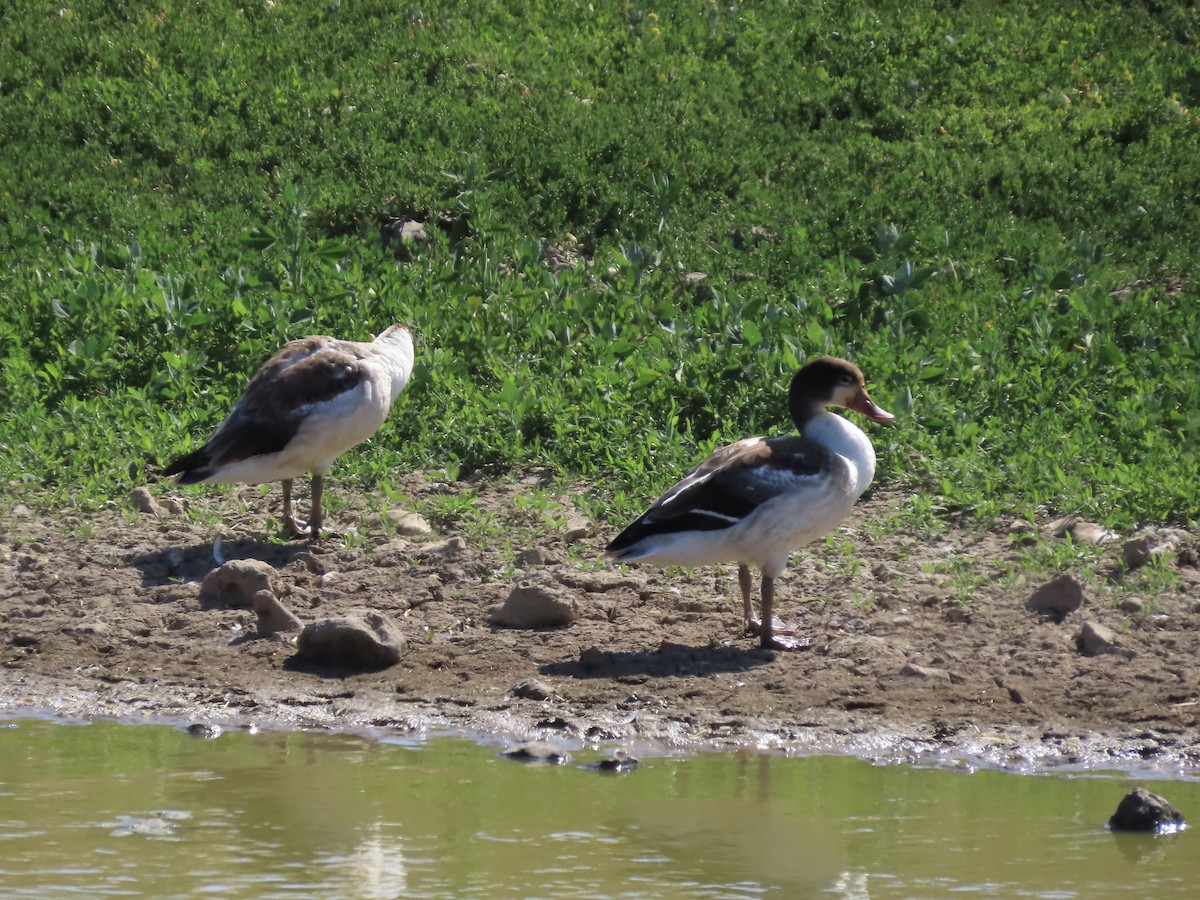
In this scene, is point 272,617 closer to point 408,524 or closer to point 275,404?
point 408,524

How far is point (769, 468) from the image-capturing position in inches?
284

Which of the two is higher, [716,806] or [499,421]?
[499,421]

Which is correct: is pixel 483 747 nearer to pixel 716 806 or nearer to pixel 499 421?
pixel 716 806

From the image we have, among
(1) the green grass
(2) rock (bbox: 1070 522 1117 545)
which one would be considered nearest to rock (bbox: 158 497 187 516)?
(1) the green grass

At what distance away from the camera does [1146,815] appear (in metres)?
5.25

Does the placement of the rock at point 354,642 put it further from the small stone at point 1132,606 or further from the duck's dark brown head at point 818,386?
the small stone at point 1132,606

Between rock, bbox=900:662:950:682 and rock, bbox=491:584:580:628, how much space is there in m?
1.47

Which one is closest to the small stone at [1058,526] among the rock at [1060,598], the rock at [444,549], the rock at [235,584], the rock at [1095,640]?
the rock at [1060,598]

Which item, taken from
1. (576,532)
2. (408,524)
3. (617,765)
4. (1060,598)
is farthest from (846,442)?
(408,524)

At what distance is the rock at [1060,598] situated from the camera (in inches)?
291

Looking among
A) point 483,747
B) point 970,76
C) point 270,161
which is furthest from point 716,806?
point 970,76

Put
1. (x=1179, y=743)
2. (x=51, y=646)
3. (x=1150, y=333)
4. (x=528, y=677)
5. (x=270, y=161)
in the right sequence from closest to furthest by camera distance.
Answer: (x=1179, y=743), (x=528, y=677), (x=51, y=646), (x=1150, y=333), (x=270, y=161)

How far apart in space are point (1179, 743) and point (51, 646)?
456 cm

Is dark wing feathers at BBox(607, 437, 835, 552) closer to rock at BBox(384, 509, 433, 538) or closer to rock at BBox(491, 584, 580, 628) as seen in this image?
rock at BBox(491, 584, 580, 628)
